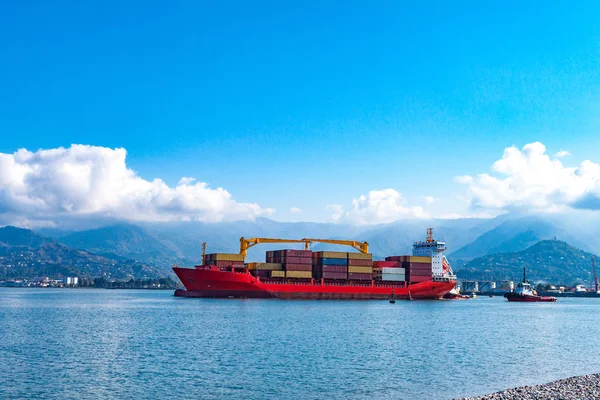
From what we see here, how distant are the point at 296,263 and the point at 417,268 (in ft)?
94.6

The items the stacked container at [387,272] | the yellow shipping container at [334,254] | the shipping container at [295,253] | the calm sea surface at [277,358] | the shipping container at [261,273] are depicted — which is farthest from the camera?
the stacked container at [387,272]

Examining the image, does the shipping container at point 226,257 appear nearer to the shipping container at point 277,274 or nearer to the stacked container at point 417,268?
the shipping container at point 277,274

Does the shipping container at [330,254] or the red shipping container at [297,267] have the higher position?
the shipping container at [330,254]

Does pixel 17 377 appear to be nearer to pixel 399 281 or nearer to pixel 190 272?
pixel 190 272

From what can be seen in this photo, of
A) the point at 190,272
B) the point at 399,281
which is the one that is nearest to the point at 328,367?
the point at 190,272

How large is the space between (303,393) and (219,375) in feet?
20.1

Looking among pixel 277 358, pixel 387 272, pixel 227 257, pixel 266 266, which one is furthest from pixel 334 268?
pixel 277 358

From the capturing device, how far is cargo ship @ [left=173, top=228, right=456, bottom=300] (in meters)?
111

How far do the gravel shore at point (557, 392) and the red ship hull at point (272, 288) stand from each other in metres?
83.3

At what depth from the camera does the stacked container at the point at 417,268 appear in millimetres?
129375

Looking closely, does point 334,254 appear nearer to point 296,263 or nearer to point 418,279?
point 296,263

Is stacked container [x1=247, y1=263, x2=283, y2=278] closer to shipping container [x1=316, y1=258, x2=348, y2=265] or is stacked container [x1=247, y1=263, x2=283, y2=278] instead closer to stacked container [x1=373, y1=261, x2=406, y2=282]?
shipping container [x1=316, y1=258, x2=348, y2=265]

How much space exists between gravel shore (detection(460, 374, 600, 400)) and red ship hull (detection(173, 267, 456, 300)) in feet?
273

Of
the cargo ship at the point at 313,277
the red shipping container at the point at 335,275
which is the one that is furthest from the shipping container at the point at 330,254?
the red shipping container at the point at 335,275
